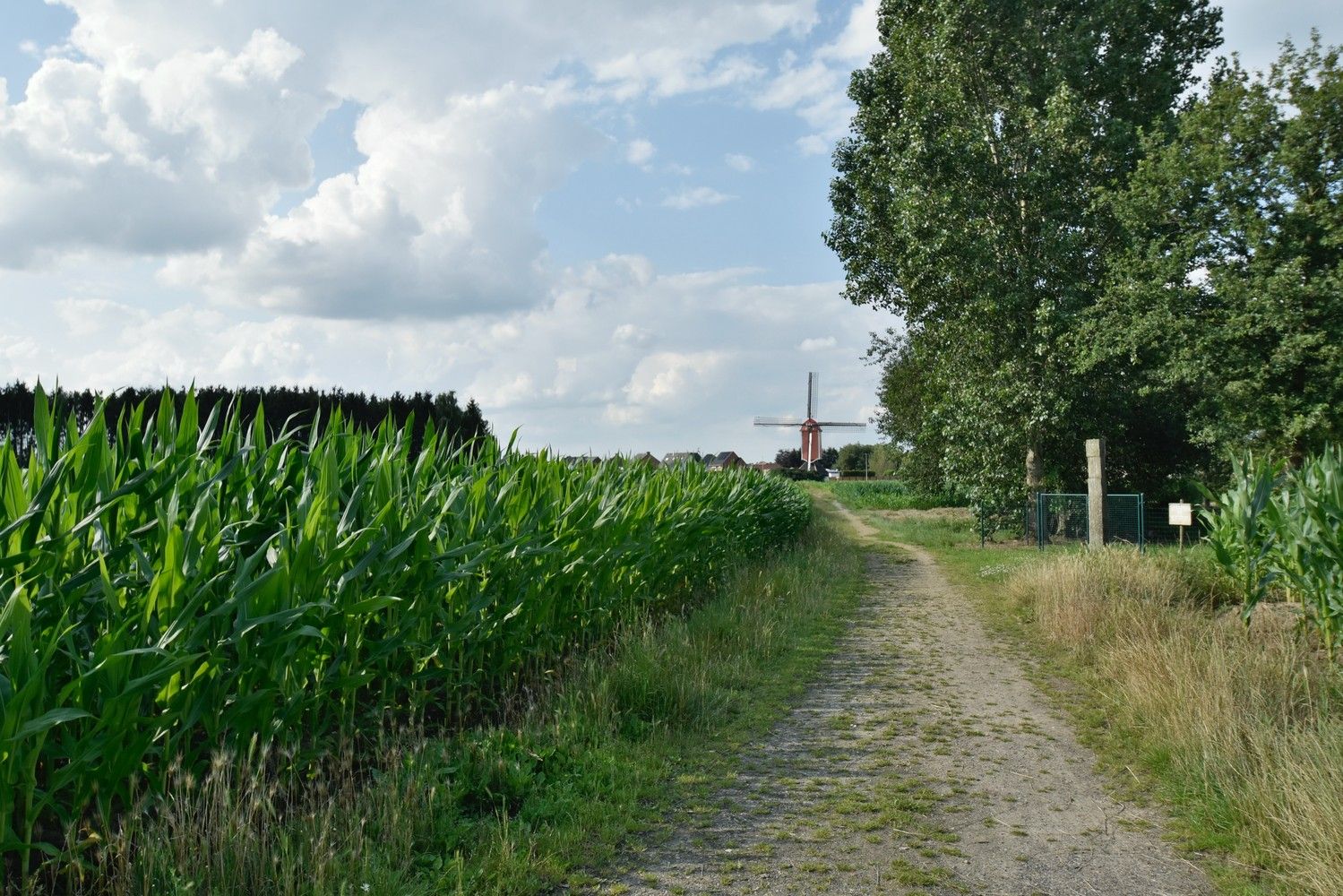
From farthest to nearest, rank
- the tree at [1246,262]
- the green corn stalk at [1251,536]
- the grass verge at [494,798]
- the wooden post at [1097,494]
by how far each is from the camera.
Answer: the tree at [1246,262] → the wooden post at [1097,494] → the green corn stalk at [1251,536] → the grass verge at [494,798]

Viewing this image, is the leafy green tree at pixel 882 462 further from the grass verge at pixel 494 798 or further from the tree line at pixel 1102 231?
the grass verge at pixel 494 798

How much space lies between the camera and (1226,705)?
5.63 m

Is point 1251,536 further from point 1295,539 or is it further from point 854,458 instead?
point 854,458

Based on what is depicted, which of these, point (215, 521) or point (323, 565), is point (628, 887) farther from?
point (215, 521)

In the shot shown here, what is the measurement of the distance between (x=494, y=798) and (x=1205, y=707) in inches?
172

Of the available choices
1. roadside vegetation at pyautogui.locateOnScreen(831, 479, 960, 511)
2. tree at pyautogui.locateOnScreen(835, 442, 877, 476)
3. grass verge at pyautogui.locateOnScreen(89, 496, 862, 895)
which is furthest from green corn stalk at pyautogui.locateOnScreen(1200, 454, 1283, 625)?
tree at pyautogui.locateOnScreen(835, 442, 877, 476)

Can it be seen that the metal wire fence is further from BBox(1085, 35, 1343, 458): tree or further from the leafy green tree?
the leafy green tree

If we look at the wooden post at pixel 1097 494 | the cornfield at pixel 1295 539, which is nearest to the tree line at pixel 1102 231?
the wooden post at pixel 1097 494

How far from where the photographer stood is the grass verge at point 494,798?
11.1ft

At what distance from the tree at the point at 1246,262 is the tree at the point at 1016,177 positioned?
125 centimetres

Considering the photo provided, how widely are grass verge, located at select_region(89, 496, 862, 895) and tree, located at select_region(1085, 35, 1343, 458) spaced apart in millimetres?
18270

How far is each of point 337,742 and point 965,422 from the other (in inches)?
845

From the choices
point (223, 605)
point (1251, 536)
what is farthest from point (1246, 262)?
point (223, 605)

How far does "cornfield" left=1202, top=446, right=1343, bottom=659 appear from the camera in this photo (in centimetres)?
737
